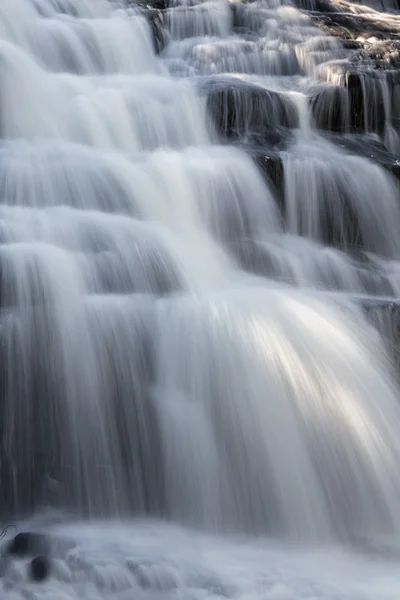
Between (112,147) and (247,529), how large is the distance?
3755 millimetres

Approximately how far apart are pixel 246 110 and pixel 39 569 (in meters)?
4.84

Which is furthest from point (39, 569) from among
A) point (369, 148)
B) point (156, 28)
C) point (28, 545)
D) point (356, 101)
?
point (156, 28)

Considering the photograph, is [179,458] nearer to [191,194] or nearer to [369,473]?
[369,473]

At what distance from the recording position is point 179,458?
3.48m

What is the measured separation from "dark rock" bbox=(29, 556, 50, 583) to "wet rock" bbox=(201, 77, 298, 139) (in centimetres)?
453

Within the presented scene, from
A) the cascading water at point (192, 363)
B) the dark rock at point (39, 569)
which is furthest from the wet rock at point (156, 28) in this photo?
the dark rock at point (39, 569)

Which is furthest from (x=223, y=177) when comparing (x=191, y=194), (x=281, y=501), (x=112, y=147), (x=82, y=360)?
(x=281, y=501)

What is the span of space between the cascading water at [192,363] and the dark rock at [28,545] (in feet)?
0.24

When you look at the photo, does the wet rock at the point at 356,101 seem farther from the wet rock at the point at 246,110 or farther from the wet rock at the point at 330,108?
the wet rock at the point at 246,110

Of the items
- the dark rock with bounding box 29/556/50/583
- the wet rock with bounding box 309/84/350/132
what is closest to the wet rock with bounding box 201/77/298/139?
the wet rock with bounding box 309/84/350/132

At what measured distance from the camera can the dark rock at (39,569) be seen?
2.88 m

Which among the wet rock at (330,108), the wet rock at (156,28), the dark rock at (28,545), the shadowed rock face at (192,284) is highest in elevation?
the wet rock at (156,28)

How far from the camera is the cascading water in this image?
3.24m

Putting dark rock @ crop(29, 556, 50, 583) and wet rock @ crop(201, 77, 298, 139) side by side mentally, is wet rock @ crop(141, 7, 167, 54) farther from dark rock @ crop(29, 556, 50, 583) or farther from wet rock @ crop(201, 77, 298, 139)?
dark rock @ crop(29, 556, 50, 583)
